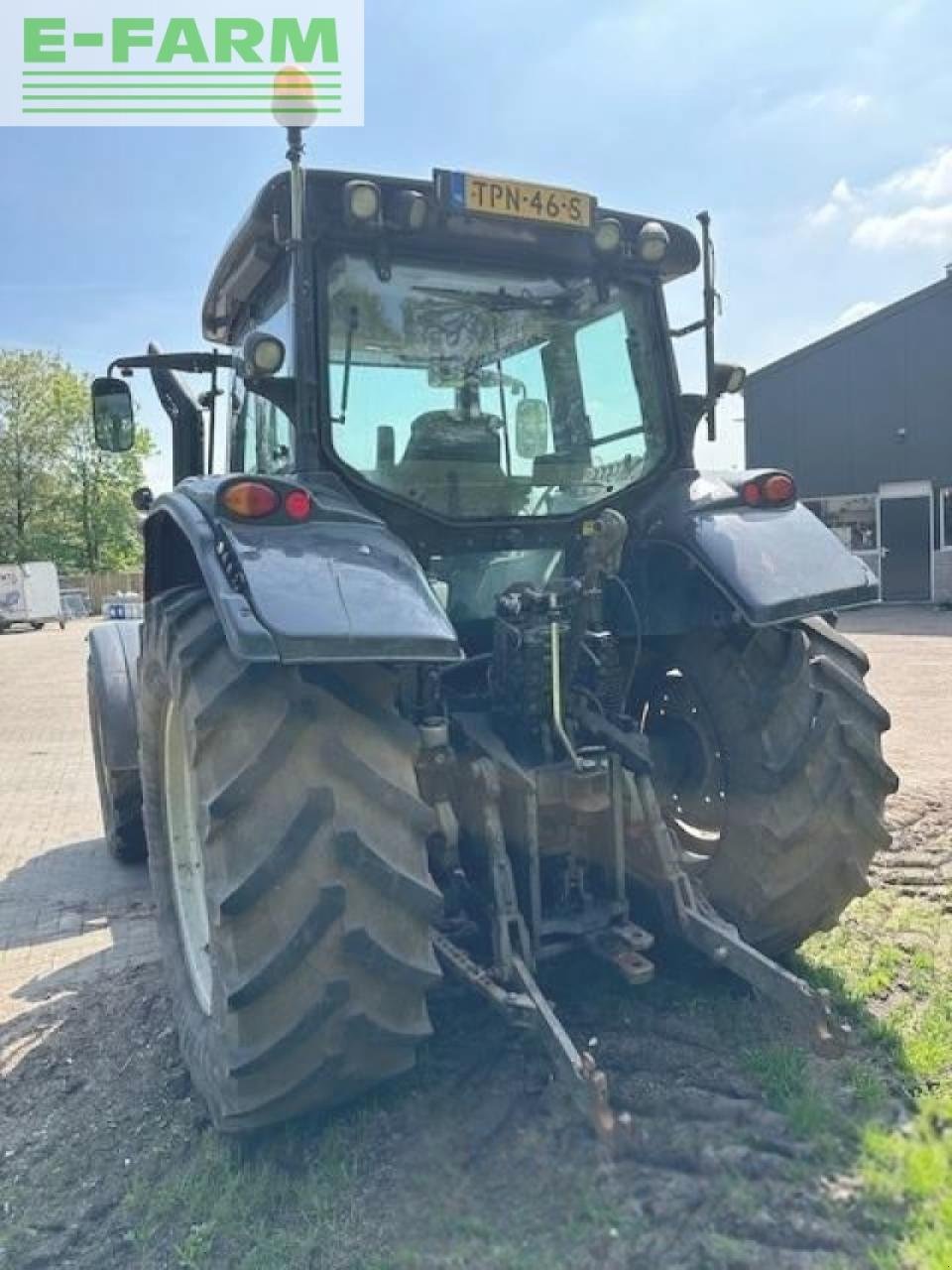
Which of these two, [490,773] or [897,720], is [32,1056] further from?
[897,720]

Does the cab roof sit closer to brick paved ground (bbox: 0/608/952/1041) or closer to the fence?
brick paved ground (bbox: 0/608/952/1041)

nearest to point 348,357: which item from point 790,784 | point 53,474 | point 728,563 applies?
point 728,563

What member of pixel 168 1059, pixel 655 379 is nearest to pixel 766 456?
pixel 655 379

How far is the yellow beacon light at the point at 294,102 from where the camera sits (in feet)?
9.47

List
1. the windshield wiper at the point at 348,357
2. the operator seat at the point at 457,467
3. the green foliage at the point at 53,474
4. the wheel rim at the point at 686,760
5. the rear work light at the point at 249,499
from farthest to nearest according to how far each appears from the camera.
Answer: the green foliage at the point at 53,474, the wheel rim at the point at 686,760, the operator seat at the point at 457,467, the windshield wiper at the point at 348,357, the rear work light at the point at 249,499

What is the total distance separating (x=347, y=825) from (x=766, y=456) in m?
23.1

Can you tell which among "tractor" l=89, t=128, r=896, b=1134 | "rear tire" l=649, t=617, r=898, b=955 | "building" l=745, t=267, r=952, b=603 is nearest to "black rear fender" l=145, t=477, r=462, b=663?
"tractor" l=89, t=128, r=896, b=1134

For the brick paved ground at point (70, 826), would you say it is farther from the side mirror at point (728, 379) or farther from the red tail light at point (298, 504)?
the side mirror at point (728, 379)

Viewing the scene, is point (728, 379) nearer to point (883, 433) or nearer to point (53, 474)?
point (883, 433)

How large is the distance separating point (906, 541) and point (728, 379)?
19.5 metres

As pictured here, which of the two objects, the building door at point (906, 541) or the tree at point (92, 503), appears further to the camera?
the tree at point (92, 503)

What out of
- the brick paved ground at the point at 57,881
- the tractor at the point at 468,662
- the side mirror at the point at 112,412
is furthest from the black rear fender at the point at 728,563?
the brick paved ground at the point at 57,881

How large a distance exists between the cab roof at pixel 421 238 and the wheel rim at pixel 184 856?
154 cm

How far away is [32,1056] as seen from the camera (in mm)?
3391
